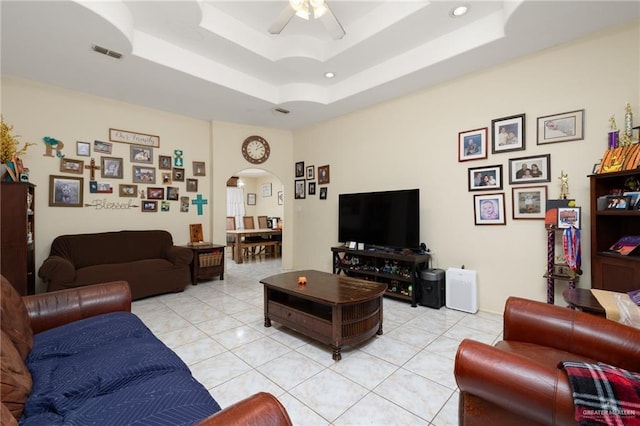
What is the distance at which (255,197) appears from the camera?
1016 cm

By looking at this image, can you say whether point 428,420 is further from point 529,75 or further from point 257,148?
point 257,148

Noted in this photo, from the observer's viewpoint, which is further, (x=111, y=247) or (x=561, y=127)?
(x=111, y=247)

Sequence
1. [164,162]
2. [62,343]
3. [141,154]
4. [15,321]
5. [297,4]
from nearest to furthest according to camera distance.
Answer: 1. [15,321]
2. [62,343]
3. [297,4]
4. [141,154]
5. [164,162]

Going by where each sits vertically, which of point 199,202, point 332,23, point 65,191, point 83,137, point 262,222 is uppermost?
point 332,23

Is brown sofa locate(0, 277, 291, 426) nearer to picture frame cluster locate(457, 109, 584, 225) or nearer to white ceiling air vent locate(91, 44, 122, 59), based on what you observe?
white ceiling air vent locate(91, 44, 122, 59)

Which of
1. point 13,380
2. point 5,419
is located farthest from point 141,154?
point 5,419

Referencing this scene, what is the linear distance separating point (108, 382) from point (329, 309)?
1812 mm

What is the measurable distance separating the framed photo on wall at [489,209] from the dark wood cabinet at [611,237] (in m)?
0.93

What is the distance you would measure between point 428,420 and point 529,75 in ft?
11.8

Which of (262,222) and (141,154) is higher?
(141,154)

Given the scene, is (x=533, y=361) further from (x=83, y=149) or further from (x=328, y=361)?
(x=83, y=149)

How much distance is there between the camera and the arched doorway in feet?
30.8

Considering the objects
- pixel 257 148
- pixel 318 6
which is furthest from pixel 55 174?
pixel 318 6

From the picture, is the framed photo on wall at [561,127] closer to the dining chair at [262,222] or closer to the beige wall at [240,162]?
the beige wall at [240,162]
